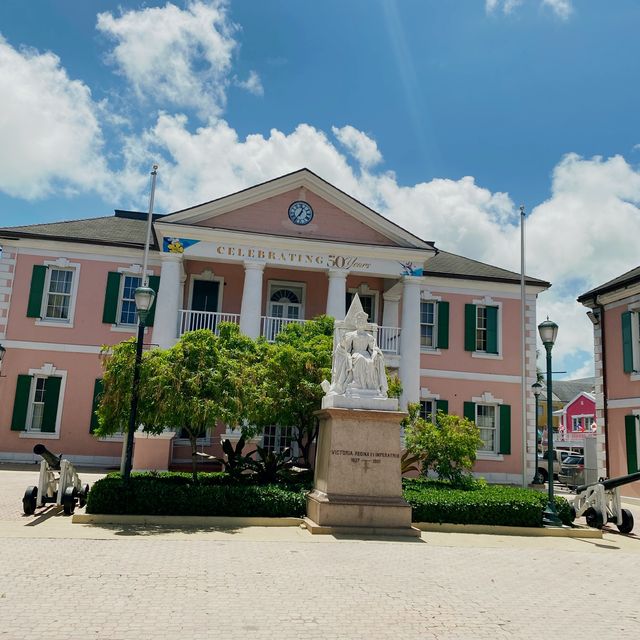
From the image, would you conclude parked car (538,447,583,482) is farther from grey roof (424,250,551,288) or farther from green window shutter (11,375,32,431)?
green window shutter (11,375,32,431)

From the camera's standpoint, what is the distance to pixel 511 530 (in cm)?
1149

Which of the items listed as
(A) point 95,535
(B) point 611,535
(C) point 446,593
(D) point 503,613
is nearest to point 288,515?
(A) point 95,535

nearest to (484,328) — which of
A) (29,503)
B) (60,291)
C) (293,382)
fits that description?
(293,382)

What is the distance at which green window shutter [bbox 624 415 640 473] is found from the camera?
744 inches

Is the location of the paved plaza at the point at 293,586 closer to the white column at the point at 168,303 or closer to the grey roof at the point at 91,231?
the white column at the point at 168,303

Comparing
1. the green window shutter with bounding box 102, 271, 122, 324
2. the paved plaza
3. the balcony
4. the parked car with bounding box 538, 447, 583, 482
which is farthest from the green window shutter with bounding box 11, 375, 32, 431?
the parked car with bounding box 538, 447, 583, 482

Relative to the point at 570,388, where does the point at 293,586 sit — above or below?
below

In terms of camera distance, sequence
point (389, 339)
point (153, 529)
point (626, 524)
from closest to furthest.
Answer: point (153, 529), point (626, 524), point (389, 339)

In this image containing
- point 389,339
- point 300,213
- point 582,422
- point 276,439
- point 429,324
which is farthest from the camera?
point 582,422

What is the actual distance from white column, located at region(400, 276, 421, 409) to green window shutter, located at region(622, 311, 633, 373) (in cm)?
646

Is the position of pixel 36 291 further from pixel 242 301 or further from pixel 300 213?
pixel 300 213

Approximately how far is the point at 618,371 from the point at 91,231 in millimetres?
18792

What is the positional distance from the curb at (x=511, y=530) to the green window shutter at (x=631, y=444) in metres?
8.15

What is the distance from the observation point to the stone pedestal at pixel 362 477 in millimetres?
10156
